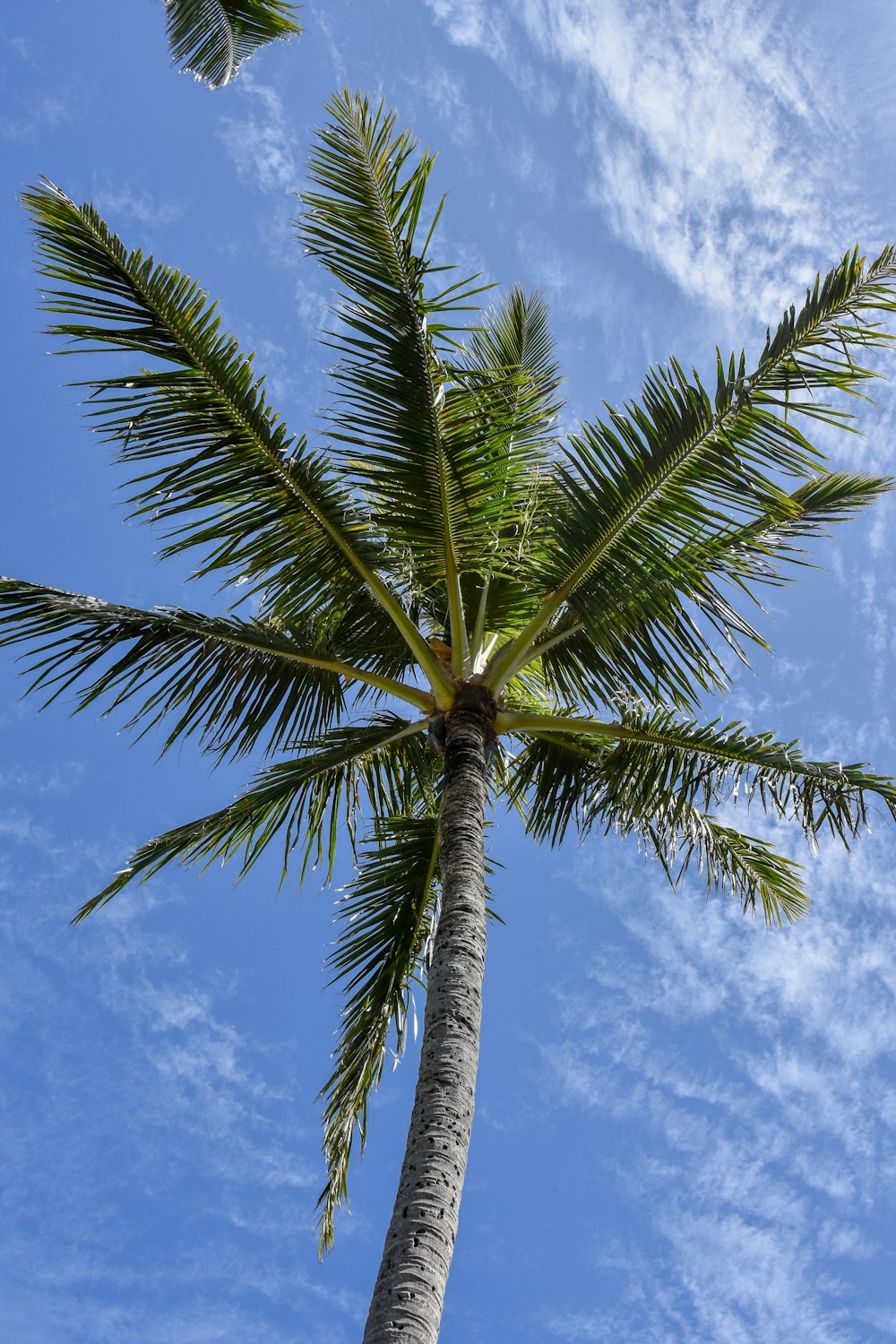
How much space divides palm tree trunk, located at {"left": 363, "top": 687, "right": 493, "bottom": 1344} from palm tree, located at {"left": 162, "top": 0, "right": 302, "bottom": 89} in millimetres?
7732

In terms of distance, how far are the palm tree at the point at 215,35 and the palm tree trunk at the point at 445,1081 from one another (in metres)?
7.73

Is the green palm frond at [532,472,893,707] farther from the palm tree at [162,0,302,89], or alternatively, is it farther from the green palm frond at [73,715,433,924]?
the palm tree at [162,0,302,89]

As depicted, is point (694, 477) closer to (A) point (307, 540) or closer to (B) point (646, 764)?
(B) point (646, 764)

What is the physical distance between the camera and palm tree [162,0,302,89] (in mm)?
11617

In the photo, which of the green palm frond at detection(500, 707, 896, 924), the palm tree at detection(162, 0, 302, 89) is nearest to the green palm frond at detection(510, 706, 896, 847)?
the green palm frond at detection(500, 707, 896, 924)

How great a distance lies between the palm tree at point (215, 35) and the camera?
11617 millimetres

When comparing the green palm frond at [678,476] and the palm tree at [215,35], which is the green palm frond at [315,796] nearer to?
the green palm frond at [678,476]

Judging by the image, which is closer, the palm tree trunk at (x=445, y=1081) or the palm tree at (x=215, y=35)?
the palm tree trunk at (x=445, y=1081)

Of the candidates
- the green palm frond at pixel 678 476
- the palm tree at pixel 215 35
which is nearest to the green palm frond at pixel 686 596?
the green palm frond at pixel 678 476

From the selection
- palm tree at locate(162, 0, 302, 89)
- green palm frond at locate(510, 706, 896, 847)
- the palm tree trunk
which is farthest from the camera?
palm tree at locate(162, 0, 302, 89)

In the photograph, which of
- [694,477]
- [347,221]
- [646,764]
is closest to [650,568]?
[694,477]

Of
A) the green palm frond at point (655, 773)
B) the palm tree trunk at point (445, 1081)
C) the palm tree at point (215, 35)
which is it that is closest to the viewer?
the palm tree trunk at point (445, 1081)

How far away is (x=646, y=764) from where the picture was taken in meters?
7.92

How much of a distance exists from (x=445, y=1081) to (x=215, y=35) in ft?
34.0
